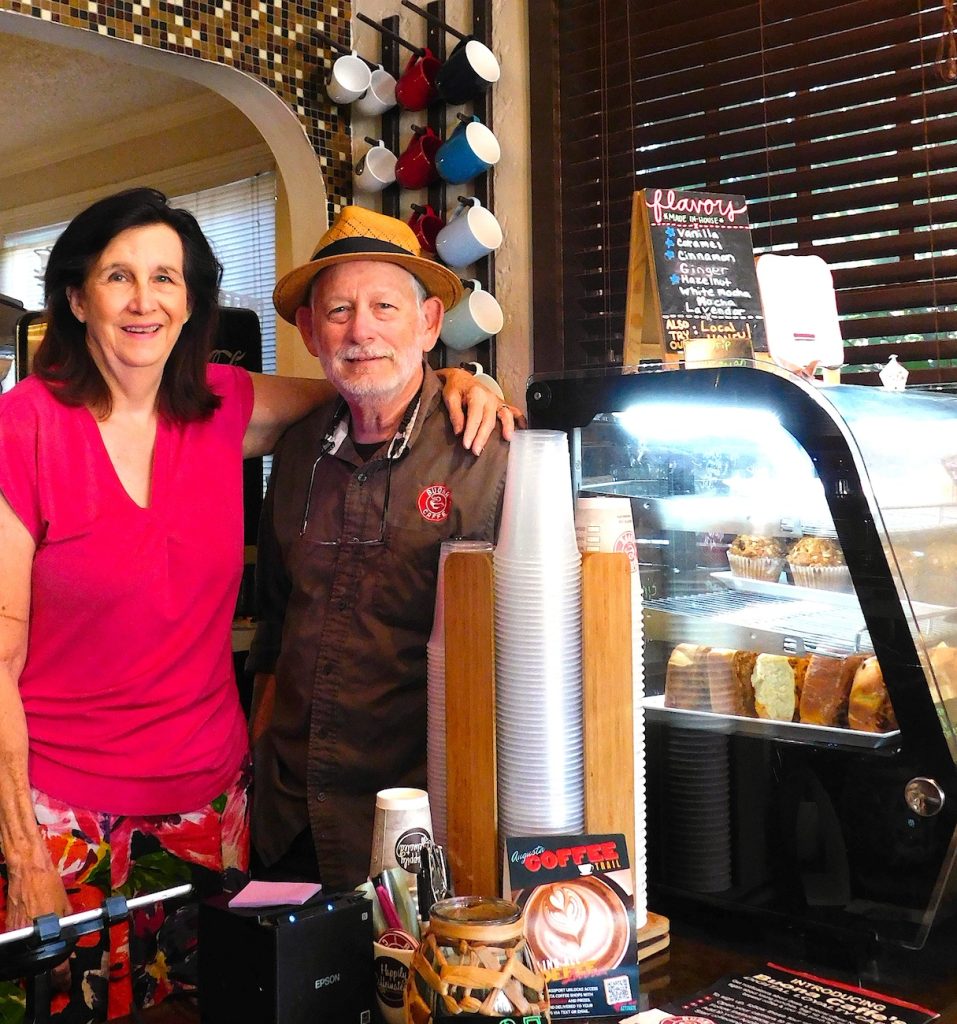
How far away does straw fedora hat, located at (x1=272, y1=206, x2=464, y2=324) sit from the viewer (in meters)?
1.89

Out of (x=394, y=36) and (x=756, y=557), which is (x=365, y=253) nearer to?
(x=756, y=557)

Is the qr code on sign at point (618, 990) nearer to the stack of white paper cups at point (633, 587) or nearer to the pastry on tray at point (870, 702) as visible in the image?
the stack of white paper cups at point (633, 587)

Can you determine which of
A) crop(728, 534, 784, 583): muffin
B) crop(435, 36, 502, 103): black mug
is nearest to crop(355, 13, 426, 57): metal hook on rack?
crop(435, 36, 502, 103): black mug

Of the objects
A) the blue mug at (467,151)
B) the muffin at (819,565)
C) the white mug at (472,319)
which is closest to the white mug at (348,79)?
the blue mug at (467,151)

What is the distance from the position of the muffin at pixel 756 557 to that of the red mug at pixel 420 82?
206 centimetres

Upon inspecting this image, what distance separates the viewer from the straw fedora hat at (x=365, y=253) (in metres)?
1.89

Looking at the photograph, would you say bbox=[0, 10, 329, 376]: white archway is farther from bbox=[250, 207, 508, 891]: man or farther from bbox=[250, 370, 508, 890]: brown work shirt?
bbox=[250, 370, 508, 890]: brown work shirt

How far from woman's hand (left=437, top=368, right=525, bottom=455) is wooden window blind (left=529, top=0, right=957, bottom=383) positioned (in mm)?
774

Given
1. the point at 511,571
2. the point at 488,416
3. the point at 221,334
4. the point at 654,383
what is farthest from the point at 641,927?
the point at 221,334

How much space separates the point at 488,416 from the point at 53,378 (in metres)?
0.74

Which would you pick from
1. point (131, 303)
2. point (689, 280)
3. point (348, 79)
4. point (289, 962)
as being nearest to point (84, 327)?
point (131, 303)

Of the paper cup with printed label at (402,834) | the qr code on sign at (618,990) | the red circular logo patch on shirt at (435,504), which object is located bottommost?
the qr code on sign at (618,990)

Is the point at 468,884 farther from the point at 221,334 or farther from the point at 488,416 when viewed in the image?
the point at 221,334

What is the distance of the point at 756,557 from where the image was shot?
153cm
